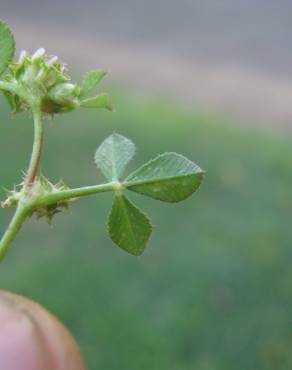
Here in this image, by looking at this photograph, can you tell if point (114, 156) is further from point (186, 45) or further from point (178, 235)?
point (186, 45)

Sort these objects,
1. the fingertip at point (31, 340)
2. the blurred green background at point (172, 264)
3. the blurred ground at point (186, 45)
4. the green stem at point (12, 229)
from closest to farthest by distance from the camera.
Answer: the green stem at point (12, 229) → the fingertip at point (31, 340) → the blurred green background at point (172, 264) → the blurred ground at point (186, 45)

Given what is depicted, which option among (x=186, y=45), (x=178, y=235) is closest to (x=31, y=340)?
(x=178, y=235)

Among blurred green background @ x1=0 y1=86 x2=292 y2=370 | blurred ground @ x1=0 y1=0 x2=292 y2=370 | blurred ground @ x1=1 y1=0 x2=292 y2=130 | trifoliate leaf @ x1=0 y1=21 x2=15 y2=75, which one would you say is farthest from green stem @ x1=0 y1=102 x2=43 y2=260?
blurred ground @ x1=1 y1=0 x2=292 y2=130

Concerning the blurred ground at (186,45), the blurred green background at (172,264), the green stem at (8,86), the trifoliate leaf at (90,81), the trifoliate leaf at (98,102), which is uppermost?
the blurred ground at (186,45)

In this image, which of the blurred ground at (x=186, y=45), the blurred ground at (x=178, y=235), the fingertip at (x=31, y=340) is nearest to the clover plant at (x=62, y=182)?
the fingertip at (x=31, y=340)

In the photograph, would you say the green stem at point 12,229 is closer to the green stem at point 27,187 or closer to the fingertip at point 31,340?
the green stem at point 27,187

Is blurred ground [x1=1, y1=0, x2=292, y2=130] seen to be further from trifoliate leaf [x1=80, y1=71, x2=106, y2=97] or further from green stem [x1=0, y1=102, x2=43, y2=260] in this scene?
green stem [x1=0, y1=102, x2=43, y2=260]

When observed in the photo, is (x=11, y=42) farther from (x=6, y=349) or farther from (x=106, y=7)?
(x=106, y=7)
